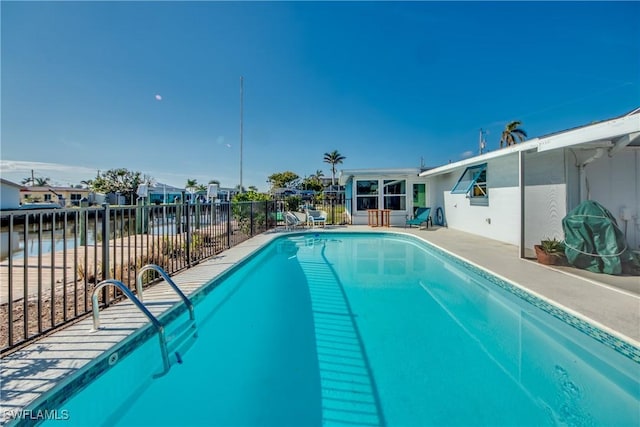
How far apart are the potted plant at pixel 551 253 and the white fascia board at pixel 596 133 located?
6.70ft

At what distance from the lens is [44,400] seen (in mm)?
2080

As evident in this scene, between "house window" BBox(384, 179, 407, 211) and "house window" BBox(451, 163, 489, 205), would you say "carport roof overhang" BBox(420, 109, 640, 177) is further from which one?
"house window" BBox(384, 179, 407, 211)

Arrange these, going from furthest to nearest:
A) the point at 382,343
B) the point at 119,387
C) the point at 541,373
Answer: the point at 382,343 → the point at 541,373 → the point at 119,387

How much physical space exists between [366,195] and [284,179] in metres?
37.7

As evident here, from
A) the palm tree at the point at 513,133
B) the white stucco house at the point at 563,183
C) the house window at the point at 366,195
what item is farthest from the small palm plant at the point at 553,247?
the palm tree at the point at 513,133

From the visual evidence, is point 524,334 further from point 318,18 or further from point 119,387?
point 318,18

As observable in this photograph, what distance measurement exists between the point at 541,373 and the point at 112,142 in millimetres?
28859

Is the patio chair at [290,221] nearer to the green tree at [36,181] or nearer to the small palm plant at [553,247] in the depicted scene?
the small palm plant at [553,247]

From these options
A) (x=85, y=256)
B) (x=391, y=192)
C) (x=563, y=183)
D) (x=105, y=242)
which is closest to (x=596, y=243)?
(x=563, y=183)

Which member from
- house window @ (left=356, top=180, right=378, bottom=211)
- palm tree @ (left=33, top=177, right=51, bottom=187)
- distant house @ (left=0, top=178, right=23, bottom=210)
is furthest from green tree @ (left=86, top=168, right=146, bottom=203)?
house window @ (left=356, top=180, right=378, bottom=211)

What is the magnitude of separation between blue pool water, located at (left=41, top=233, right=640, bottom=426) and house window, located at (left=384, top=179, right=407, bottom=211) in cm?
936

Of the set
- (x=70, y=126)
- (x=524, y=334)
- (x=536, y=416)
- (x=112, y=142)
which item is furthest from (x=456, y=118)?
(x=112, y=142)

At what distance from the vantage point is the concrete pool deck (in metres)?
2.24

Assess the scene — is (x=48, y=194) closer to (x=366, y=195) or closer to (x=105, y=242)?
(x=366, y=195)
